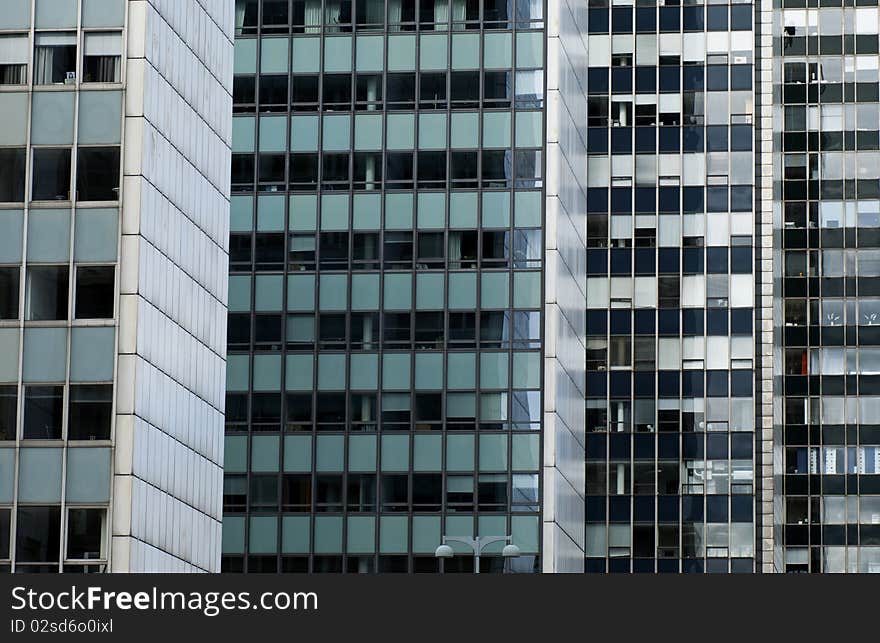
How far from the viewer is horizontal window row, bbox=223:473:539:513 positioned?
91688mm

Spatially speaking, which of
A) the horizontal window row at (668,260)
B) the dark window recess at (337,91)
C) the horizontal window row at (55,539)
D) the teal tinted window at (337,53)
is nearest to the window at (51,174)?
the horizontal window row at (55,539)

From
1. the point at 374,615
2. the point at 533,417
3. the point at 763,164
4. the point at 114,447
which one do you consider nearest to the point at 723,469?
the point at 763,164

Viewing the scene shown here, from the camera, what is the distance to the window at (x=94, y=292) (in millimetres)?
62094

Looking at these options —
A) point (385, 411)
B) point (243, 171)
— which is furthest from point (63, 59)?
point (243, 171)

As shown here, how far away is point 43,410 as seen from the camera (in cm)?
6147

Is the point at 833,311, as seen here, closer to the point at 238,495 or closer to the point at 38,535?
the point at 238,495

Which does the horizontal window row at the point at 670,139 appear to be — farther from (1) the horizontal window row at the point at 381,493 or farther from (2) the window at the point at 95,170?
(2) the window at the point at 95,170

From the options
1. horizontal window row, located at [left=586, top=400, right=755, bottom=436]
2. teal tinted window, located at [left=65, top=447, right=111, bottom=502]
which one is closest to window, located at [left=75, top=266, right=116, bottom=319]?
teal tinted window, located at [left=65, top=447, right=111, bottom=502]

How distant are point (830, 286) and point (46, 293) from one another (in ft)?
247

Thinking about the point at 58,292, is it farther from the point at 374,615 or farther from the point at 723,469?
the point at 723,469

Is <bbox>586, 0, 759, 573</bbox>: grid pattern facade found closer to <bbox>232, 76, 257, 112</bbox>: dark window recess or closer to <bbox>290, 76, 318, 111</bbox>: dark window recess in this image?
<bbox>290, 76, 318, 111</bbox>: dark window recess

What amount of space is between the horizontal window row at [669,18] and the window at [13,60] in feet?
205

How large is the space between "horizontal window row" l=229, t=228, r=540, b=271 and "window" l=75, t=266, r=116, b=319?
33287 millimetres

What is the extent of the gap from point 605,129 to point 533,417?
3245cm
